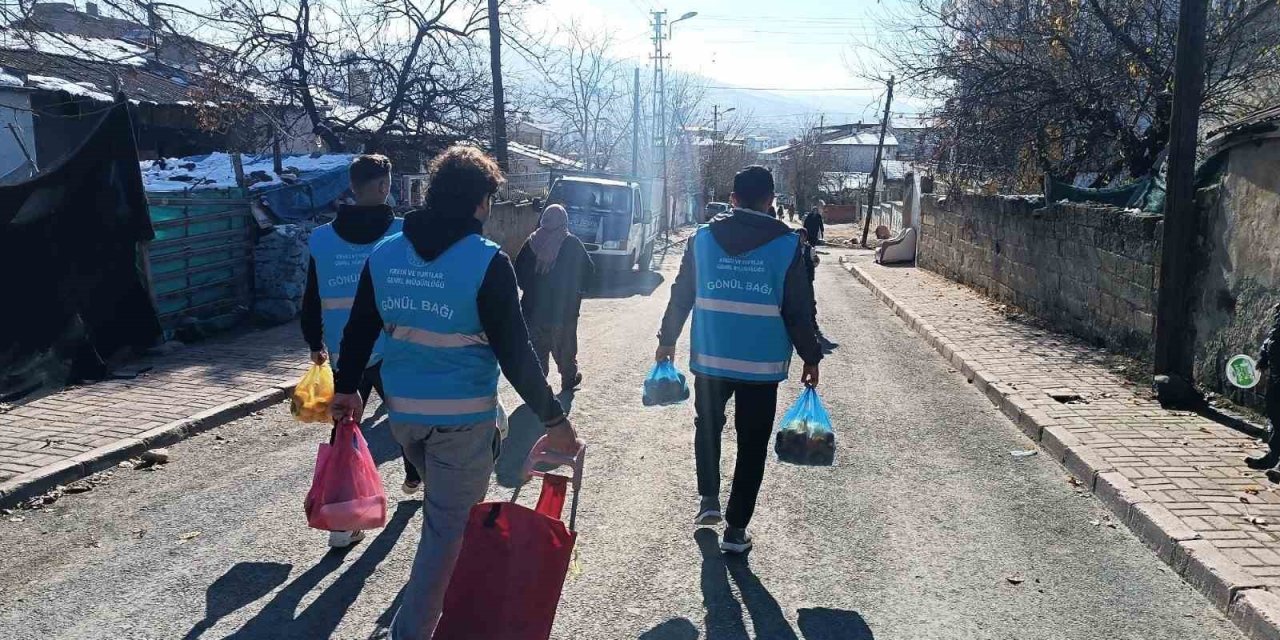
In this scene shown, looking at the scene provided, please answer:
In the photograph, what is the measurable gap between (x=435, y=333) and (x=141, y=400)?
5760 millimetres

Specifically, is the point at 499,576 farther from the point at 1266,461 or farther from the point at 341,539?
the point at 1266,461

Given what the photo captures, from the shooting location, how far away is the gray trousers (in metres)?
3.39

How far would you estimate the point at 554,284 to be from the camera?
8.47m

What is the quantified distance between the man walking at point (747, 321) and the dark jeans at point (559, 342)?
371 centimetres

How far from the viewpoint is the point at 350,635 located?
13.1ft

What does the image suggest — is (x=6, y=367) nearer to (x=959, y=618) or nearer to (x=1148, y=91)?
(x=959, y=618)

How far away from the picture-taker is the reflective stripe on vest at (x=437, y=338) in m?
3.33

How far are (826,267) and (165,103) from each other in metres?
18.0

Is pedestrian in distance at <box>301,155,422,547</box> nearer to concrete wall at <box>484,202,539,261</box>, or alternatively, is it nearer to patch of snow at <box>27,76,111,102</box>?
patch of snow at <box>27,76,111,102</box>

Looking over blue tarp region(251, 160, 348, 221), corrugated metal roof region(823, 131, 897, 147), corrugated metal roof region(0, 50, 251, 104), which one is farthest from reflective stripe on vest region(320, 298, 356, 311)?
corrugated metal roof region(823, 131, 897, 147)

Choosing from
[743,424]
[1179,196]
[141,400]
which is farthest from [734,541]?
[1179,196]

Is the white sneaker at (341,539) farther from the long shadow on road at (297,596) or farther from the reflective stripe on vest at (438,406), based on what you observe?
the reflective stripe on vest at (438,406)

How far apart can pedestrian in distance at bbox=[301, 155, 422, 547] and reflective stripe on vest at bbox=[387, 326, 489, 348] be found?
166 cm

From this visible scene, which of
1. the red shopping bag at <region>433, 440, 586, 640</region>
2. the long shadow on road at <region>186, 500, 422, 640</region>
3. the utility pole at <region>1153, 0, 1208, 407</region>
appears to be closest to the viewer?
the red shopping bag at <region>433, 440, 586, 640</region>
